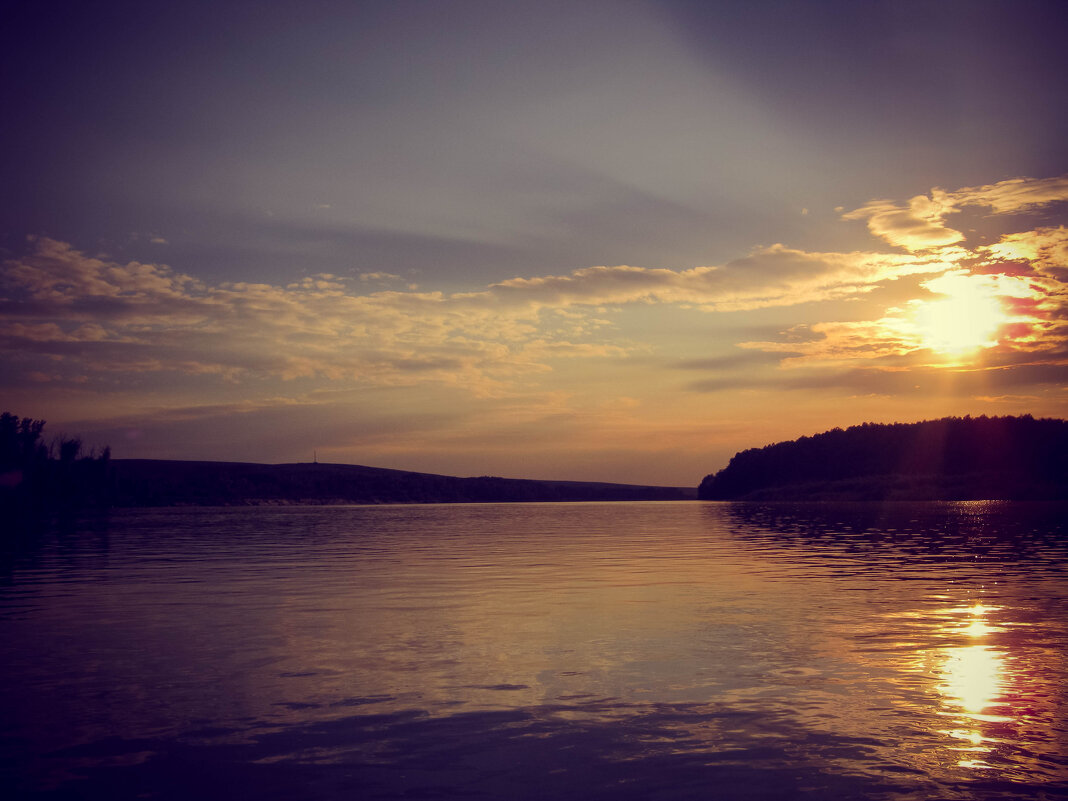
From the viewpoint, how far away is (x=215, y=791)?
10211 mm

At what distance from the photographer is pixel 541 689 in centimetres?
1522

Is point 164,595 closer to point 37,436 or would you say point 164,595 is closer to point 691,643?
point 691,643

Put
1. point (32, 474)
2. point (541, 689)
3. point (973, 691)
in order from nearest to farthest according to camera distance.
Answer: point (973, 691)
point (541, 689)
point (32, 474)

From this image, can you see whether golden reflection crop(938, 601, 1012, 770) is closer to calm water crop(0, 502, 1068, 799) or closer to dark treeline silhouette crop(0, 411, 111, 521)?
calm water crop(0, 502, 1068, 799)

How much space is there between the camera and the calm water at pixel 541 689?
34.9 feet

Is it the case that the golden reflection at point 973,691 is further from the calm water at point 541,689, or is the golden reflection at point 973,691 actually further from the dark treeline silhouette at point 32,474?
the dark treeline silhouette at point 32,474

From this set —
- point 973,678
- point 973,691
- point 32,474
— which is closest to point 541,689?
point 973,691

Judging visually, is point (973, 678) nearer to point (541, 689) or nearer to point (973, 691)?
point (973, 691)

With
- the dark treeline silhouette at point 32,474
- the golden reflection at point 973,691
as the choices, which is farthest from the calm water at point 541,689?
the dark treeline silhouette at point 32,474

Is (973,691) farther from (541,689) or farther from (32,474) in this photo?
(32,474)

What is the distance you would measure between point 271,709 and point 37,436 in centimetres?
16984

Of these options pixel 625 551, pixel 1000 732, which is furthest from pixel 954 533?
pixel 1000 732

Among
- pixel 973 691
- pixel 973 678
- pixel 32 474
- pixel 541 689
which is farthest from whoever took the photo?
pixel 32 474

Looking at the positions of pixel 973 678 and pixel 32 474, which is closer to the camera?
pixel 973 678
